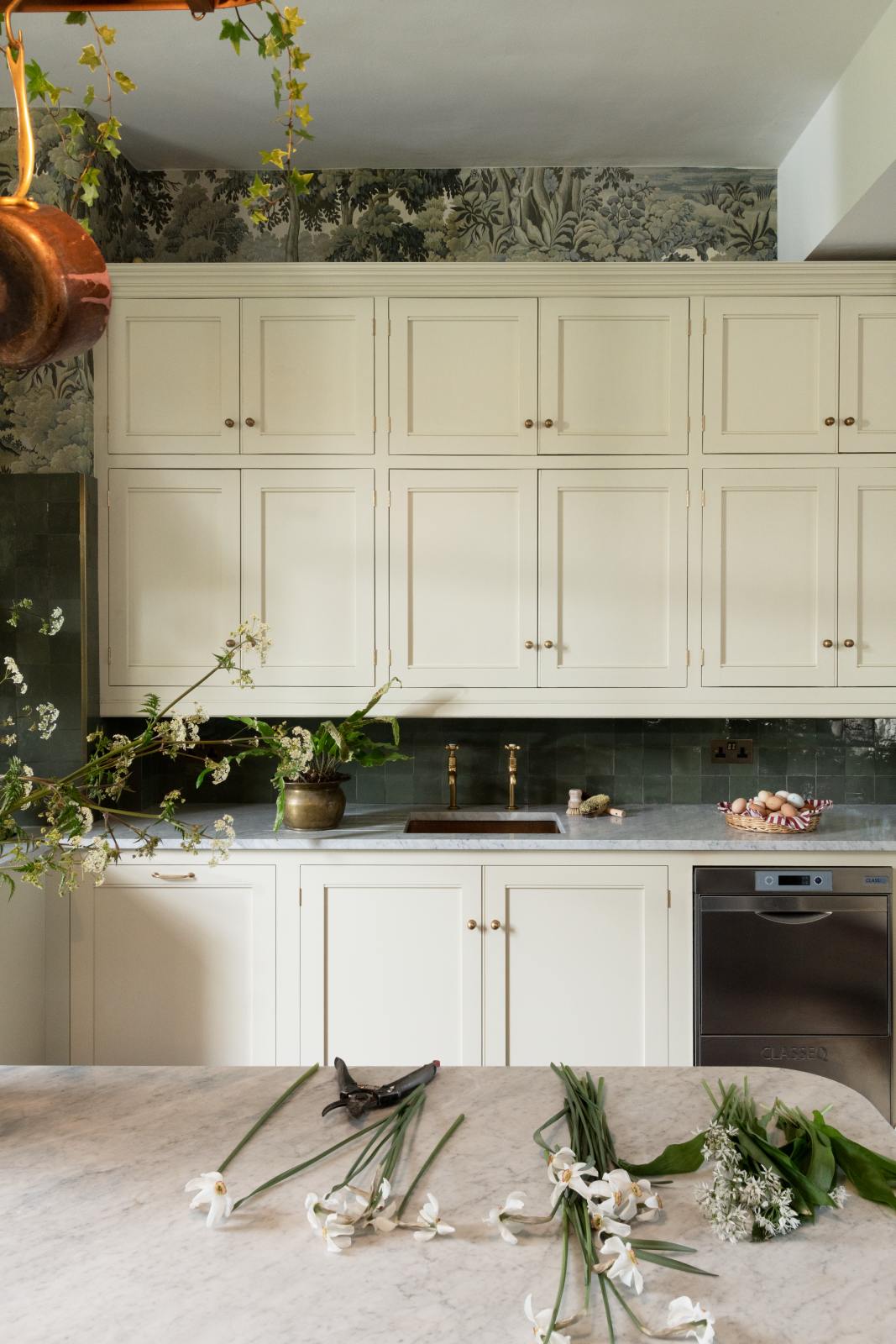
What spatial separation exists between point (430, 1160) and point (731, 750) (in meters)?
2.56

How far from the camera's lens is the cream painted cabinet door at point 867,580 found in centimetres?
303

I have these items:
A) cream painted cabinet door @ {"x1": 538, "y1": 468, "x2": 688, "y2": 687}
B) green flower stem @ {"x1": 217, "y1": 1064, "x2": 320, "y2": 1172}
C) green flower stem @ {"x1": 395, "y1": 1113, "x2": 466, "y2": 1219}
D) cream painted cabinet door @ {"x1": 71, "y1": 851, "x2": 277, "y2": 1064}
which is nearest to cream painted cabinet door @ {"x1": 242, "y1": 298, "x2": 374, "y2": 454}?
cream painted cabinet door @ {"x1": 538, "y1": 468, "x2": 688, "y2": 687}

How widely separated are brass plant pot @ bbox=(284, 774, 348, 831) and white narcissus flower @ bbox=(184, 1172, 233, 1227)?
189 cm

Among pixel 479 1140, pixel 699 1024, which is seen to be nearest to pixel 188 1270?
pixel 479 1140

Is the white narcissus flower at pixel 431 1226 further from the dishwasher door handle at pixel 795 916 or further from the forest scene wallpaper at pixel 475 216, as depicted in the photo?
the forest scene wallpaper at pixel 475 216

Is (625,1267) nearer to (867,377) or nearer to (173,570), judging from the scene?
(173,570)

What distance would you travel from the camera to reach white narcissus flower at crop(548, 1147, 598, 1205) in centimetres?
94

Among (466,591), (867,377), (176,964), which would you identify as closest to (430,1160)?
(176,964)

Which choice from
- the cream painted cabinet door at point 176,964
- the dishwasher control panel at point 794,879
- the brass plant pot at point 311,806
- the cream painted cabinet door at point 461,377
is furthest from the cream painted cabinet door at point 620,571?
the cream painted cabinet door at point 176,964

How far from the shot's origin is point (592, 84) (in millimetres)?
2875

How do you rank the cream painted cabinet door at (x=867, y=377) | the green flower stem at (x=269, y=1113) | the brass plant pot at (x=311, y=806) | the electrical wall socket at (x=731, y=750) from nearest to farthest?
the green flower stem at (x=269, y=1113) → the brass plant pot at (x=311, y=806) → the cream painted cabinet door at (x=867, y=377) → the electrical wall socket at (x=731, y=750)

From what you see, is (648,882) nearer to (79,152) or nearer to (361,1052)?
(361,1052)

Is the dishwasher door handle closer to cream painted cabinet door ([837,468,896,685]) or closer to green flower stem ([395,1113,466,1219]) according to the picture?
cream painted cabinet door ([837,468,896,685])

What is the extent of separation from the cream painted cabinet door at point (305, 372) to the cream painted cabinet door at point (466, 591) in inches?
12.1
